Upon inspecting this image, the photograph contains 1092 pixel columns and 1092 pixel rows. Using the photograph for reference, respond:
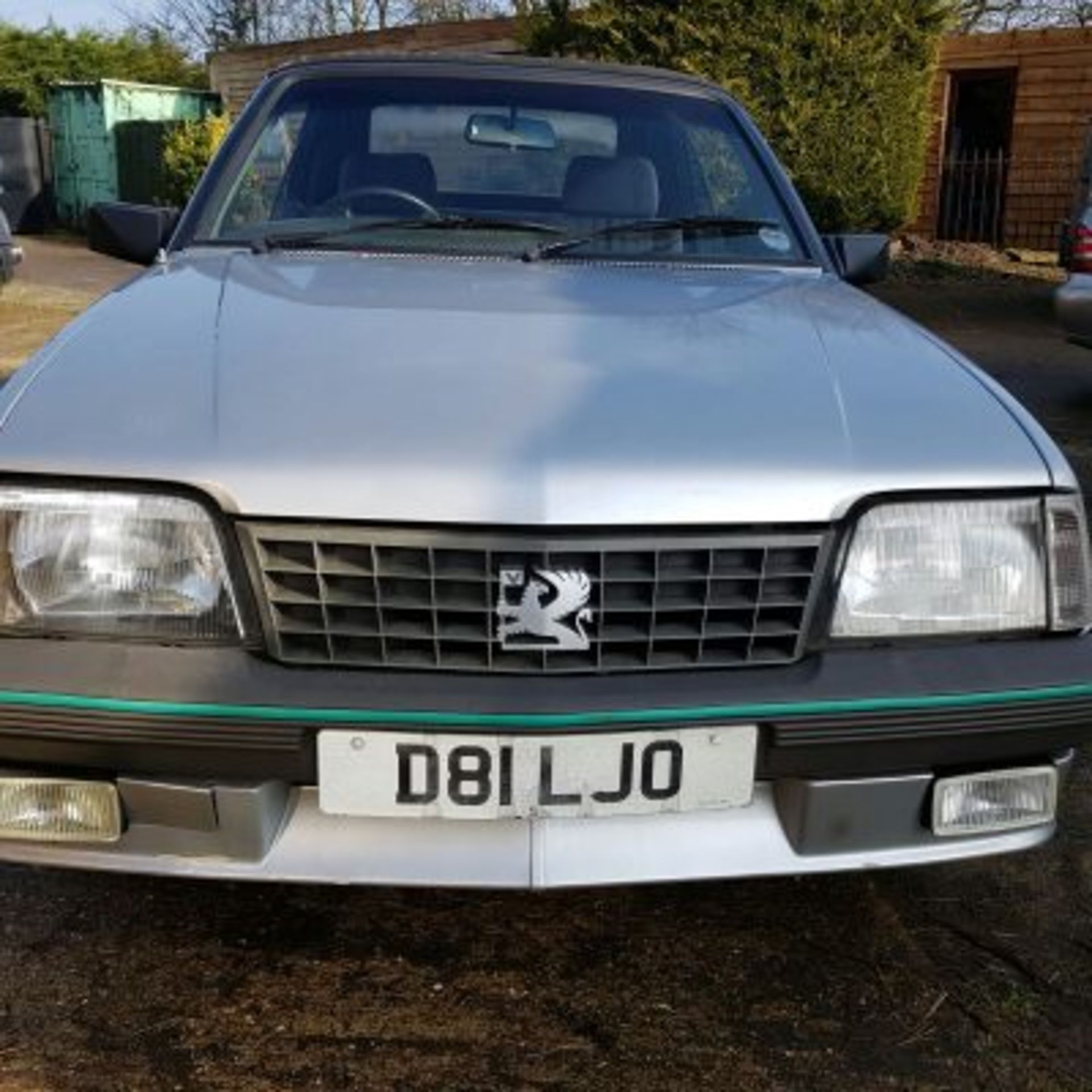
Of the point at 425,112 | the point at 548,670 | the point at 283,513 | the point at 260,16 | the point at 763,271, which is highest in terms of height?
the point at 260,16

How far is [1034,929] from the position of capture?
2535 millimetres

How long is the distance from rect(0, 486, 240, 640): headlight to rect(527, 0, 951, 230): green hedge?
36.1ft

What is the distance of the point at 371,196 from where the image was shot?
3.20 m

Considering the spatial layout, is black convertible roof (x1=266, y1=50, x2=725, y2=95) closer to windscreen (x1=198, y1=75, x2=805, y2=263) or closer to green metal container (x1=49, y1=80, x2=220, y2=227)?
windscreen (x1=198, y1=75, x2=805, y2=263)

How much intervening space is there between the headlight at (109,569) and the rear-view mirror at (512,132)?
1754mm

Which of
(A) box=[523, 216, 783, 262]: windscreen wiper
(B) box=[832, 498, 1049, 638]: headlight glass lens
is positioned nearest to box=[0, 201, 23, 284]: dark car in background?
(A) box=[523, 216, 783, 262]: windscreen wiper

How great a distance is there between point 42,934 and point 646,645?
1331 mm

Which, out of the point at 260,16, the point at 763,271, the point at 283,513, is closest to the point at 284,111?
the point at 763,271

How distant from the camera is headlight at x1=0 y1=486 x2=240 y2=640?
6.29 ft

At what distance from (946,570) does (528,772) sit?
73 centimetres

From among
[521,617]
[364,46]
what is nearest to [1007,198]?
[364,46]

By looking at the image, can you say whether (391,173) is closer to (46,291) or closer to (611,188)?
(611,188)

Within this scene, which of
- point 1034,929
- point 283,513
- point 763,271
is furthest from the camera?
point 763,271

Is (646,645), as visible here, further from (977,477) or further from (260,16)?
(260,16)
